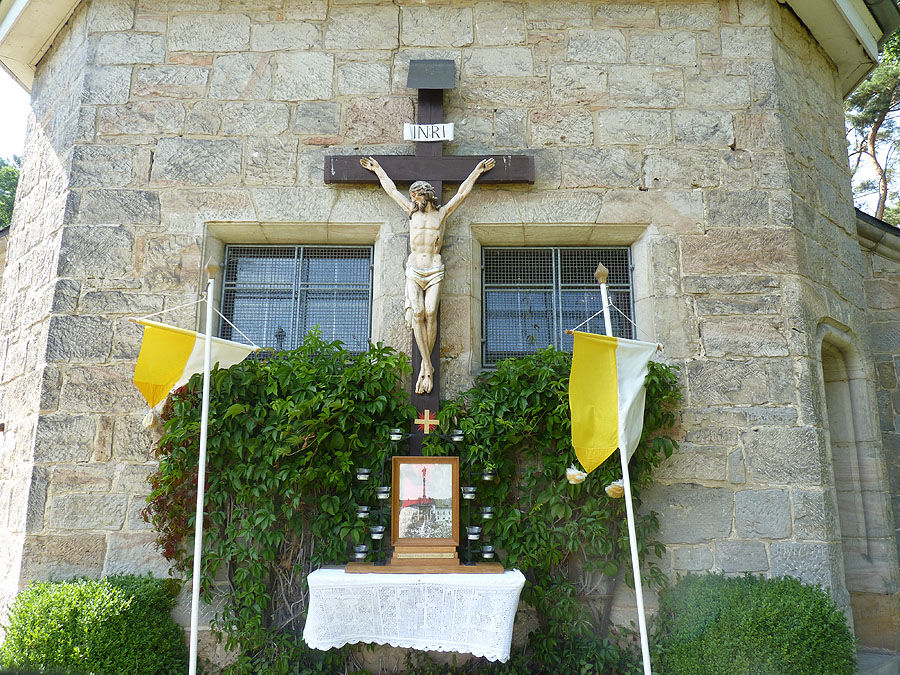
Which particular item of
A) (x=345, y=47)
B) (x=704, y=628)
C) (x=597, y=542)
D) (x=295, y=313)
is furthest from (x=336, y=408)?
(x=345, y=47)

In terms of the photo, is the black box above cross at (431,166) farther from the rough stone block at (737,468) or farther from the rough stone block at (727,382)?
the rough stone block at (737,468)

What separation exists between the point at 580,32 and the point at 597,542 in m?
3.70

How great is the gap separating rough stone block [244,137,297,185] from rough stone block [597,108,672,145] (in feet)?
7.32

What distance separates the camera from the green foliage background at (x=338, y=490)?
426 cm

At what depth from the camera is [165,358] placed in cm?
405

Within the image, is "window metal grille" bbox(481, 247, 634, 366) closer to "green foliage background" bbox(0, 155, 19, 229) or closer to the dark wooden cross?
the dark wooden cross

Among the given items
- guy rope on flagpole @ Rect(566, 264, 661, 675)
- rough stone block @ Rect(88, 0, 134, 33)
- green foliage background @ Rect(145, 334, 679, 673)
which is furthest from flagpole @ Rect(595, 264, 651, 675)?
rough stone block @ Rect(88, 0, 134, 33)

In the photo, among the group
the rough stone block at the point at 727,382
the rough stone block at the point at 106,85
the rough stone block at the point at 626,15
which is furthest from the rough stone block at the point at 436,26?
the rough stone block at the point at 727,382

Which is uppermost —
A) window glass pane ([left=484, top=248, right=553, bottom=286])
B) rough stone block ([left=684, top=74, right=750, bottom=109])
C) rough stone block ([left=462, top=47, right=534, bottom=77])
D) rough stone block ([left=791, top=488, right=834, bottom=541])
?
rough stone block ([left=462, top=47, right=534, bottom=77])

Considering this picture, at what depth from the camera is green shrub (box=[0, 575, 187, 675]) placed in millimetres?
3684

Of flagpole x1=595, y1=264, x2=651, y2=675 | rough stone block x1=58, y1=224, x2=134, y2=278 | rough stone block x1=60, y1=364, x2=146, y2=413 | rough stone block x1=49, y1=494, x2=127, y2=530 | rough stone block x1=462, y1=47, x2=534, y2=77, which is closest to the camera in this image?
flagpole x1=595, y1=264, x2=651, y2=675

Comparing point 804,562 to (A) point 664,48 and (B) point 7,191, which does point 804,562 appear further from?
(B) point 7,191

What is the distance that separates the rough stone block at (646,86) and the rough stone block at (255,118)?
243 centimetres

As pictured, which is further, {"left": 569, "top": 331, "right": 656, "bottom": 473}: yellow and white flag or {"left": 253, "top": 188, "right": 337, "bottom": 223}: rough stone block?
{"left": 253, "top": 188, "right": 337, "bottom": 223}: rough stone block
